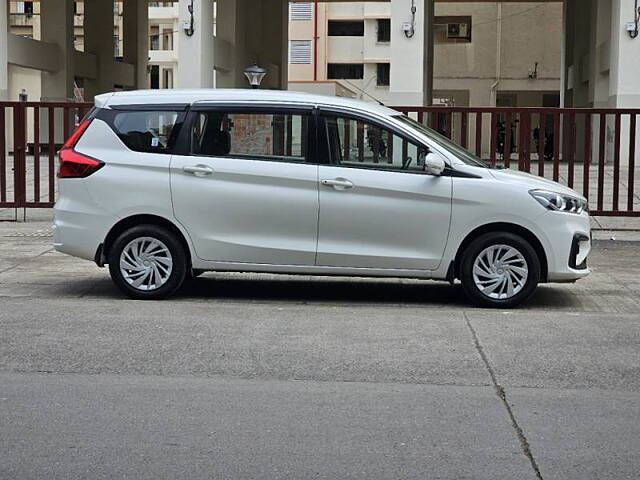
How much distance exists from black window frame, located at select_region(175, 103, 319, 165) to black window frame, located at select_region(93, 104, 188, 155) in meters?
0.05

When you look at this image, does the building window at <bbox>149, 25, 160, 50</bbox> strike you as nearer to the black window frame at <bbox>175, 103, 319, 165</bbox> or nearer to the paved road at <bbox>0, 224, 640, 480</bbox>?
the paved road at <bbox>0, 224, 640, 480</bbox>

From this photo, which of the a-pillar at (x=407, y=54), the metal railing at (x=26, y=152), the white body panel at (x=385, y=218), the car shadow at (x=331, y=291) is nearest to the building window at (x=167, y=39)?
the a-pillar at (x=407, y=54)

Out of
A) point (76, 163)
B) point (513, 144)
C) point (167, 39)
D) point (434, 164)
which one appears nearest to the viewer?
point (434, 164)

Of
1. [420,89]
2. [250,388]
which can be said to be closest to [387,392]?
[250,388]

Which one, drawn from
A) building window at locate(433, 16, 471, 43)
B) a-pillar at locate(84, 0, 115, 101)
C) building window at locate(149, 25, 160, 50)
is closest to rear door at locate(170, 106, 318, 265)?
a-pillar at locate(84, 0, 115, 101)

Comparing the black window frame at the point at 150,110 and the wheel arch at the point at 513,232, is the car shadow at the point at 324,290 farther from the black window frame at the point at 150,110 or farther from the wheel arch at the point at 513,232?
the black window frame at the point at 150,110

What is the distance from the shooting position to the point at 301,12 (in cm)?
7206

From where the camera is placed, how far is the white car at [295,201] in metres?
10.1

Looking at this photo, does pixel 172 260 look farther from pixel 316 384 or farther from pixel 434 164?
pixel 316 384

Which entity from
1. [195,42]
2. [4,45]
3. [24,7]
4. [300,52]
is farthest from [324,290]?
[24,7]

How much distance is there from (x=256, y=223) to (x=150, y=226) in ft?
3.27

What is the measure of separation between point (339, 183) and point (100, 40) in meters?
42.8

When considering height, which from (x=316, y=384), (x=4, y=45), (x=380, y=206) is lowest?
(x=316, y=384)

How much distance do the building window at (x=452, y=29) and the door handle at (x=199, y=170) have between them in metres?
55.8
